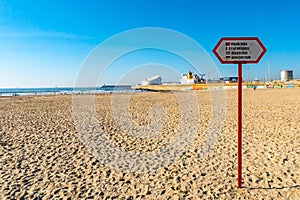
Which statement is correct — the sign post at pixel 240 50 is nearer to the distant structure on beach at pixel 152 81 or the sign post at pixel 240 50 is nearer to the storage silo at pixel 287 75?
the storage silo at pixel 287 75

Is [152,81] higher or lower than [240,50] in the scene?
higher

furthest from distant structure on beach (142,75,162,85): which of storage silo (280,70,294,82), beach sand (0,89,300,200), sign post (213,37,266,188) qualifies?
sign post (213,37,266,188)

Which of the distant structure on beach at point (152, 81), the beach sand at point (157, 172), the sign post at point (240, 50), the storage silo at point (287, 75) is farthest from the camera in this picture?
the distant structure on beach at point (152, 81)

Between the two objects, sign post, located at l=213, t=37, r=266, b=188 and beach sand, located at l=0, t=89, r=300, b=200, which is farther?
beach sand, located at l=0, t=89, r=300, b=200

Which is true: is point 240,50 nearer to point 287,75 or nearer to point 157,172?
point 157,172

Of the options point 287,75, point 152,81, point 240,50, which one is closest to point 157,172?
point 240,50

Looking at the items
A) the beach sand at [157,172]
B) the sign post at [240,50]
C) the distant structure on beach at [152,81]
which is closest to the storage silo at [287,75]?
the distant structure on beach at [152,81]

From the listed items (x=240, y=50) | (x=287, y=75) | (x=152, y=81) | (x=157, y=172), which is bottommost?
(x=157, y=172)

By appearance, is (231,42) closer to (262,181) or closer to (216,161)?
(262,181)

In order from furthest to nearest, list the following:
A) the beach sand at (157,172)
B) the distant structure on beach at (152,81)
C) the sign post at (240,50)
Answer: the distant structure on beach at (152,81), the beach sand at (157,172), the sign post at (240,50)

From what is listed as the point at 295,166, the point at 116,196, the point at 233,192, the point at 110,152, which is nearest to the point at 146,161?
the point at 110,152

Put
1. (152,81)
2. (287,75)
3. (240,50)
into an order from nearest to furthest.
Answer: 1. (240,50)
2. (287,75)
3. (152,81)

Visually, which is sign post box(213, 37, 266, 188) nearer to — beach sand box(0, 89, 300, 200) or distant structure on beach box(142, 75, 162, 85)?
beach sand box(0, 89, 300, 200)

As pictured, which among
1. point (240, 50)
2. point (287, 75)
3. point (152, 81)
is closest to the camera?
point (240, 50)
